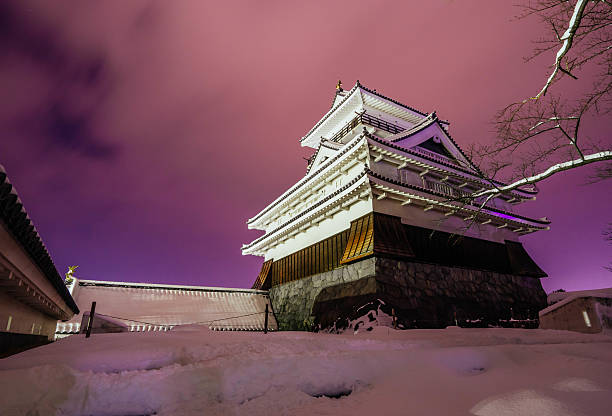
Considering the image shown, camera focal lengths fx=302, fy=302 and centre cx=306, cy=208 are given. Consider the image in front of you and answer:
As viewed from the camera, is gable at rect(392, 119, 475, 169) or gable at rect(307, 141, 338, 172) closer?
gable at rect(392, 119, 475, 169)

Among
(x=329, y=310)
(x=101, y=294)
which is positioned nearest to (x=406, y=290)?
(x=329, y=310)

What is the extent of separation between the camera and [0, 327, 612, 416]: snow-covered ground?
124 inches

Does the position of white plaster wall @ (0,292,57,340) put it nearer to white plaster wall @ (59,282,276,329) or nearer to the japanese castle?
white plaster wall @ (59,282,276,329)

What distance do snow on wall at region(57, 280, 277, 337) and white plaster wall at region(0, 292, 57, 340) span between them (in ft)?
17.8

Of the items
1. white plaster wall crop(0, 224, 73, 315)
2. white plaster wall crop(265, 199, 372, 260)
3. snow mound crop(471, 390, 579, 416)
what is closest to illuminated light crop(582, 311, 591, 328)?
white plaster wall crop(265, 199, 372, 260)

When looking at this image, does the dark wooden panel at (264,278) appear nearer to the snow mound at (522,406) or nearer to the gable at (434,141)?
the gable at (434,141)

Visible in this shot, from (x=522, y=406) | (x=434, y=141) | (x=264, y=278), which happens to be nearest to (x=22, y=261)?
(x=522, y=406)

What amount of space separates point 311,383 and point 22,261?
5.82 meters

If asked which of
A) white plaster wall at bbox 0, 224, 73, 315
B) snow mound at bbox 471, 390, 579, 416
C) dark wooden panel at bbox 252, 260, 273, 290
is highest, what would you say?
dark wooden panel at bbox 252, 260, 273, 290

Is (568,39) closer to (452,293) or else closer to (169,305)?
(452,293)

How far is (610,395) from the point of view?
3.04 m

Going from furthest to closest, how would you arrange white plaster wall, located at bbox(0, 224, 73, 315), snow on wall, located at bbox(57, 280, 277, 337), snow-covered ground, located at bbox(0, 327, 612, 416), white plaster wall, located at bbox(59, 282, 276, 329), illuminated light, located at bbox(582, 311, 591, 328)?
white plaster wall, located at bbox(59, 282, 276, 329)
snow on wall, located at bbox(57, 280, 277, 337)
illuminated light, located at bbox(582, 311, 591, 328)
white plaster wall, located at bbox(0, 224, 73, 315)
snow-covered ground, located at bbox(0, 327, 612, 416)

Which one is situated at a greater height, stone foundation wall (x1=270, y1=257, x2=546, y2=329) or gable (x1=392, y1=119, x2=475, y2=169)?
gable (x1=392, y1=119, x2=475, y2=169)

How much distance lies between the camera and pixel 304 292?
15.9m
